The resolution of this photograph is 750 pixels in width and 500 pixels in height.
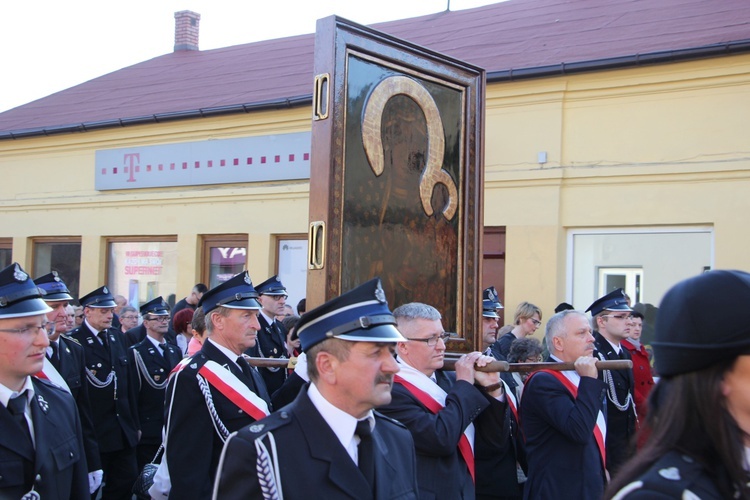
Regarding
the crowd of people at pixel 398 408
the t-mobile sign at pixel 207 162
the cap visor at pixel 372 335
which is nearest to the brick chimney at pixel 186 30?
the t-mobile sign at pixel 207 162

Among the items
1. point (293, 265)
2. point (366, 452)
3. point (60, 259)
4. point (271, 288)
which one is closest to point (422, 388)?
point (366, 452)

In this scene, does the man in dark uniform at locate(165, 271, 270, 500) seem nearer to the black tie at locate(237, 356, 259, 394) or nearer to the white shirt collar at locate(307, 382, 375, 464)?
the black tie at locate(237, 356, 259, 394)

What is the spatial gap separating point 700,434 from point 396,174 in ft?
9.75

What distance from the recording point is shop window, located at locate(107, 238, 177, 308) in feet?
45.9

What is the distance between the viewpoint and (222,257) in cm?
1348

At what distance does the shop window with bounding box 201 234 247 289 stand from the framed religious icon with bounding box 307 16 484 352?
8.65 m

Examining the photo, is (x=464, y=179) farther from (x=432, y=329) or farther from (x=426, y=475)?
(x=426, y=475)

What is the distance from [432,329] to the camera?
401 centimetres

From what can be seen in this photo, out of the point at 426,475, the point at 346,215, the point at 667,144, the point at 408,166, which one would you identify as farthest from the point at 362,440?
the point at 667,144

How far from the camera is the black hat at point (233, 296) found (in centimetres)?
455

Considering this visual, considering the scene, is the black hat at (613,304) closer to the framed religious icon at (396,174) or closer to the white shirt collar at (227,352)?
the framed religious icon at (396,174)

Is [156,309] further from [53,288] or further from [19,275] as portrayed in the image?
[19,275]

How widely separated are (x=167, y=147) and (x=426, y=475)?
1092cm

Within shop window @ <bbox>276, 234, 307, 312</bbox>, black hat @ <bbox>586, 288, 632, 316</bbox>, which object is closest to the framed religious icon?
black hat @ <bbox>586, 288, 632, 316</bbox>
